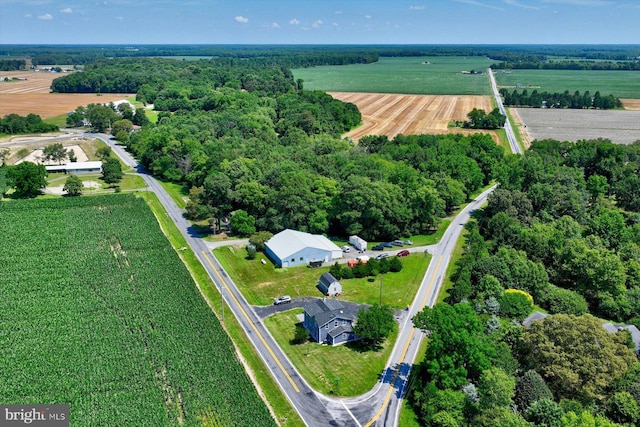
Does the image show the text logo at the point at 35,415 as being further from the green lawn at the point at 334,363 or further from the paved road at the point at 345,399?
the green lawn at the point at 334,363

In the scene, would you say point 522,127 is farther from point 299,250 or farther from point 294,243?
point 299,250

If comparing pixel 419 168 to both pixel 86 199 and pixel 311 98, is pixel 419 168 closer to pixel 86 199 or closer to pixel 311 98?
pixel 86 199

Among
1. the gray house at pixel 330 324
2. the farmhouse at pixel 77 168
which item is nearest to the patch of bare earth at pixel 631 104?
the gray house at pixel 330 324

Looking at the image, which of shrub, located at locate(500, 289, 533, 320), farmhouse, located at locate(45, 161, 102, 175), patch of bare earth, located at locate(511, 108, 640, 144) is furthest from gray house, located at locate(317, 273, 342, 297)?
patch of bare earth, located at locate(511, 108, 640, 144)

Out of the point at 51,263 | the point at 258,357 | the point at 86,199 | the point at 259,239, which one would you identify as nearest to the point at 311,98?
the point at 86,199

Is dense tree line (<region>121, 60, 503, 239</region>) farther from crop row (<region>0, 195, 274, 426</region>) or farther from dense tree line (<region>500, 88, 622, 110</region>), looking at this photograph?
dense tree line (<region>500, 88, 622, 110</region>)

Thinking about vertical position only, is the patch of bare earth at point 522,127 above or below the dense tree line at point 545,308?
above
